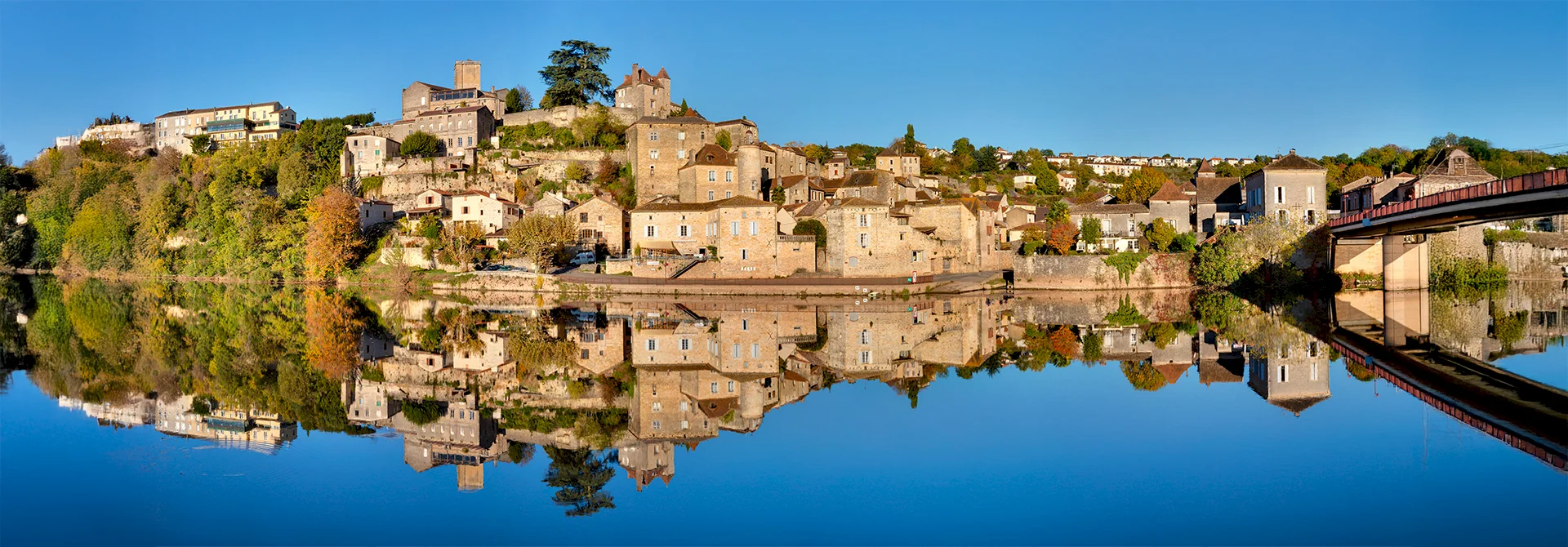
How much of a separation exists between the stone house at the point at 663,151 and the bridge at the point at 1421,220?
95.1 ft

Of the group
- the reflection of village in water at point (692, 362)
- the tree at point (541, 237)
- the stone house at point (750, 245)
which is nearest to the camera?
the reflection of village in water at point (692, 362)

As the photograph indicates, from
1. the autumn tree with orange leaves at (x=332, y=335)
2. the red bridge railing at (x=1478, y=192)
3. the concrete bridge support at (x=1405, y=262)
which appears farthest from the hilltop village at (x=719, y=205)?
the autumn tree with orange leaves at (x=332, y=335)

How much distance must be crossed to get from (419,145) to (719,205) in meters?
25.7

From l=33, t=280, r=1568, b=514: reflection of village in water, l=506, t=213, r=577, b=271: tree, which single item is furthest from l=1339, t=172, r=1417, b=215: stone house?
l=506, t=213, r=577, b=271: tree

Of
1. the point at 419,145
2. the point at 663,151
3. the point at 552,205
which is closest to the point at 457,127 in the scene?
the point at 419,145

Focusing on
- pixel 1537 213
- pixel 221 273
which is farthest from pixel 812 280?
pixel 221 273

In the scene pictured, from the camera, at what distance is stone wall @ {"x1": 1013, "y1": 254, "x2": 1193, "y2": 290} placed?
130ft

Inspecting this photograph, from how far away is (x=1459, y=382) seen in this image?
1530 centimetres

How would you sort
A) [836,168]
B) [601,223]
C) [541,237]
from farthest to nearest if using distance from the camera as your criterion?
1. [836,168]
2. [601,223]
3. [541,237]

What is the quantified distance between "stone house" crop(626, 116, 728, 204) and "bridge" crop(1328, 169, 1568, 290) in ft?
95.1

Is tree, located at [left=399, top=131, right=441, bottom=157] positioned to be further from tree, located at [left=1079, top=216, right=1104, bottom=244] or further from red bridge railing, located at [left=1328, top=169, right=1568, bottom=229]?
red bridge railing, located at [left=1328, top=169, right=1568, bottom=229]

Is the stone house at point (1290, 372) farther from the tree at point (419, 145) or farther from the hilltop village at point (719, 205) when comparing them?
the tree at point (419, 145)

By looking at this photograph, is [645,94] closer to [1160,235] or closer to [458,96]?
[458,96]

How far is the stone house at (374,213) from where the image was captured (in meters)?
49.7
